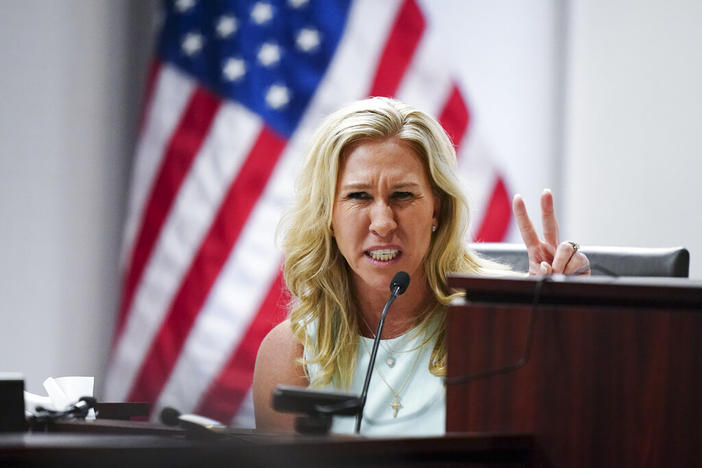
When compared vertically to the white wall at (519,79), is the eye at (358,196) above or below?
below

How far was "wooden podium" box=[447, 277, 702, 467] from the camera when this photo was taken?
2.77 ft

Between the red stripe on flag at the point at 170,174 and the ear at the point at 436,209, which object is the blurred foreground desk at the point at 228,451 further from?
the red stripe on flag at the point at 170,174

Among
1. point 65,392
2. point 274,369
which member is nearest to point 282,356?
point 274,369

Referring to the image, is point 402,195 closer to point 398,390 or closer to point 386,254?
point 386,254

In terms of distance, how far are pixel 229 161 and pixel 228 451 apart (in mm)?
2505

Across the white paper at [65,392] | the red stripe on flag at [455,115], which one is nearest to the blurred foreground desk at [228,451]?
the white paper at [65,392]

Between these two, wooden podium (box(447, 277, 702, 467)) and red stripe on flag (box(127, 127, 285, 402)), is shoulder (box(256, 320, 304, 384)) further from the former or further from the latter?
red stripe on flag (box(127, 127, 285, 402))

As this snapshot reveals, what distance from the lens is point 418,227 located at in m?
1.68

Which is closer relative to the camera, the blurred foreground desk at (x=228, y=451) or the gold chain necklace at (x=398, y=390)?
the blurred foreground desk at (x=228, y=451)

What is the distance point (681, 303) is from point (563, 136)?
7.84 feet

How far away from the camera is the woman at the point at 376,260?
1.66m

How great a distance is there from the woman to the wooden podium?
689 millimetres

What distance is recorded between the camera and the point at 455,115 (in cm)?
313

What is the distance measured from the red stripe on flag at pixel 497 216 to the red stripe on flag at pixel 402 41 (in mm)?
591
